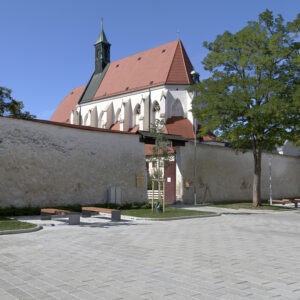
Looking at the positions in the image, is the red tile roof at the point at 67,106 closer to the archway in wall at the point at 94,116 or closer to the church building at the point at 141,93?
the church building at the point at 141,93

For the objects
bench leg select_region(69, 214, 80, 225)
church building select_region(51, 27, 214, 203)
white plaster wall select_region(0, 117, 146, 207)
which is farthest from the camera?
church building select_region(51, 27, 214, 203)

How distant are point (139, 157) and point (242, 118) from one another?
22.8ft

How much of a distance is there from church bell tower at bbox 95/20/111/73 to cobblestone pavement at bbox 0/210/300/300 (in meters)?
64.7

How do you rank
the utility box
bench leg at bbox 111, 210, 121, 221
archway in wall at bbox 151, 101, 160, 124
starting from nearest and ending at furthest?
bench leg at bbox 111, 210, 121, 221, the utility box, archway in wall at bbox 151, 101, 160, 124

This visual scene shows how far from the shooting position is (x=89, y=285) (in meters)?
6.04

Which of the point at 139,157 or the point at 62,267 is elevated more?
the point at 139,157

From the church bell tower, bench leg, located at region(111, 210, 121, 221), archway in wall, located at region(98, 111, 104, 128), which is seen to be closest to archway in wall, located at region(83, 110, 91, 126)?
archway in wall, located at region(98, 111, 104, 128)

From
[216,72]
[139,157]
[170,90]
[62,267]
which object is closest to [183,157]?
[139,157]

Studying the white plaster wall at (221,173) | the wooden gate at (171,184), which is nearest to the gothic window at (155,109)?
the white plaster wall at (221,173)

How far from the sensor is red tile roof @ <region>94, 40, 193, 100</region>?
5788cm

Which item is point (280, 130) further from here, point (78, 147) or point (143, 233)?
point (143, 233)

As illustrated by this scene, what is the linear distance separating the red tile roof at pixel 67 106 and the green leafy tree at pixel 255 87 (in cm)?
5404

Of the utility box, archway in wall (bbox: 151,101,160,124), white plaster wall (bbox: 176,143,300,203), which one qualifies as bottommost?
the utility box

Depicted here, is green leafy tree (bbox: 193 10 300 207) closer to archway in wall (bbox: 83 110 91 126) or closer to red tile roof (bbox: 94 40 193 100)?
red tile roof (bbox: 94 40 193 100)
